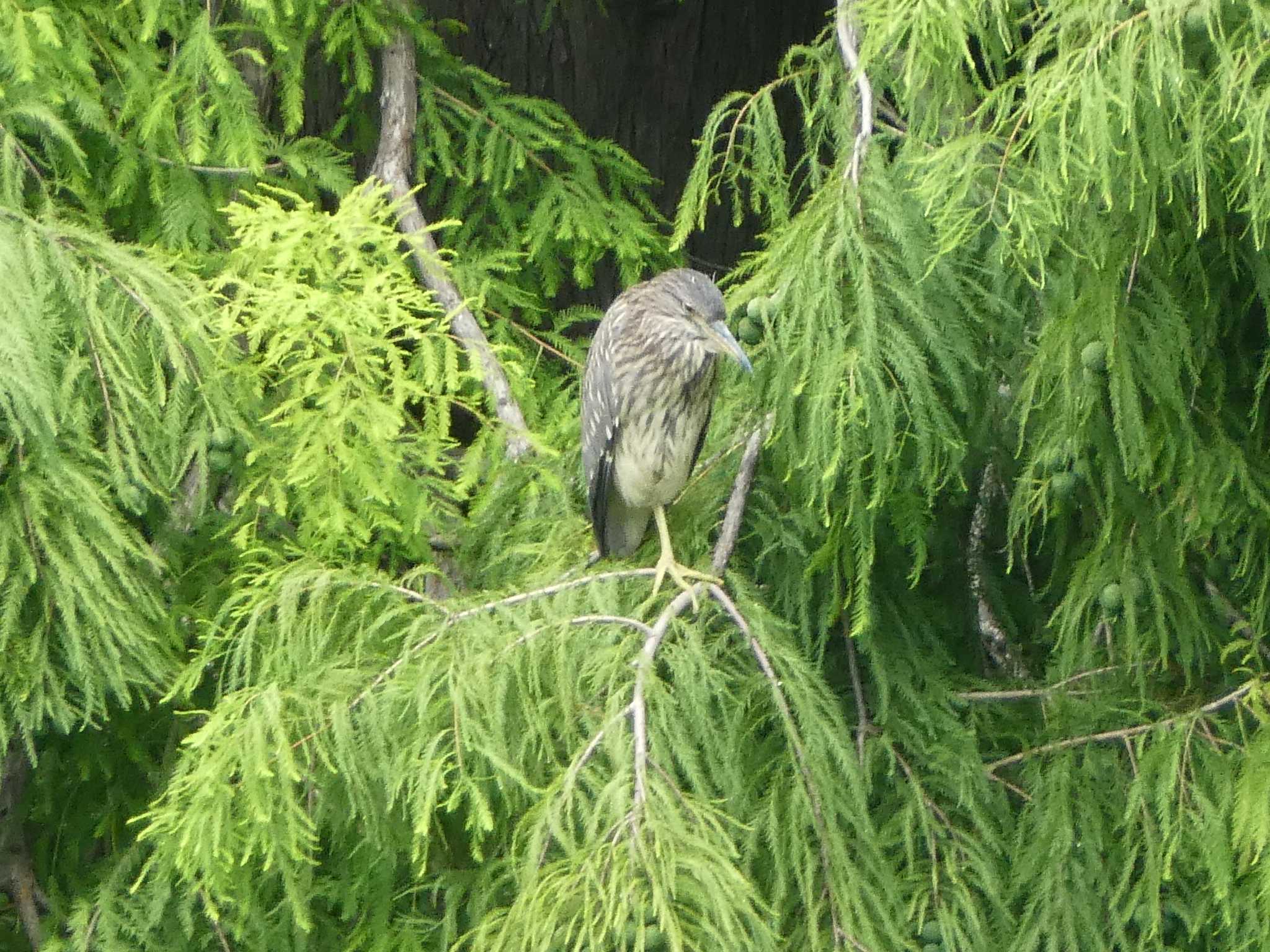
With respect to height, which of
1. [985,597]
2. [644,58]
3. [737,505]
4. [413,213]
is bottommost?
[985,597]

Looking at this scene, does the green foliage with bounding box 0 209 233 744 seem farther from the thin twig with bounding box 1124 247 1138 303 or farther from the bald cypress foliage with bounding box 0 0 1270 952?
the thin twig with bounding box 1124 247 1138 303

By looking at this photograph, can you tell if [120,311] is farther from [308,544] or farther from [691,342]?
[691,342]

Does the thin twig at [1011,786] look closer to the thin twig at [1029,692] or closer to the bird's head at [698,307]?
the thin twig at [1029,692]

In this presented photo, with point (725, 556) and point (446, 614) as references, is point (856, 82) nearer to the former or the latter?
point (725, 556)

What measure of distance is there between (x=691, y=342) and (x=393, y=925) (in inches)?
55.4

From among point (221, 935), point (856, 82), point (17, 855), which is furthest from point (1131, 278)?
point (17, 855)

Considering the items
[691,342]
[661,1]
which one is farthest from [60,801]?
[661,1]

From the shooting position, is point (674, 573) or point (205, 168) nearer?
point (674, 573)

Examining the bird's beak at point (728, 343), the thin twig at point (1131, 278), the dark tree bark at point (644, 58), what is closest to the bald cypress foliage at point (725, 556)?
the thin twig at point (1131, 278)

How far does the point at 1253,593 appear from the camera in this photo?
2662mm

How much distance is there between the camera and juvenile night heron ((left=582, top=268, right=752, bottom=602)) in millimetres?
3590

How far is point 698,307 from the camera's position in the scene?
345cm

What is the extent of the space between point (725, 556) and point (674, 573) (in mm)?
164

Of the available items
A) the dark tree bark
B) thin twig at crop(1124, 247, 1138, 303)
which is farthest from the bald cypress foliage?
the dark tree bark
